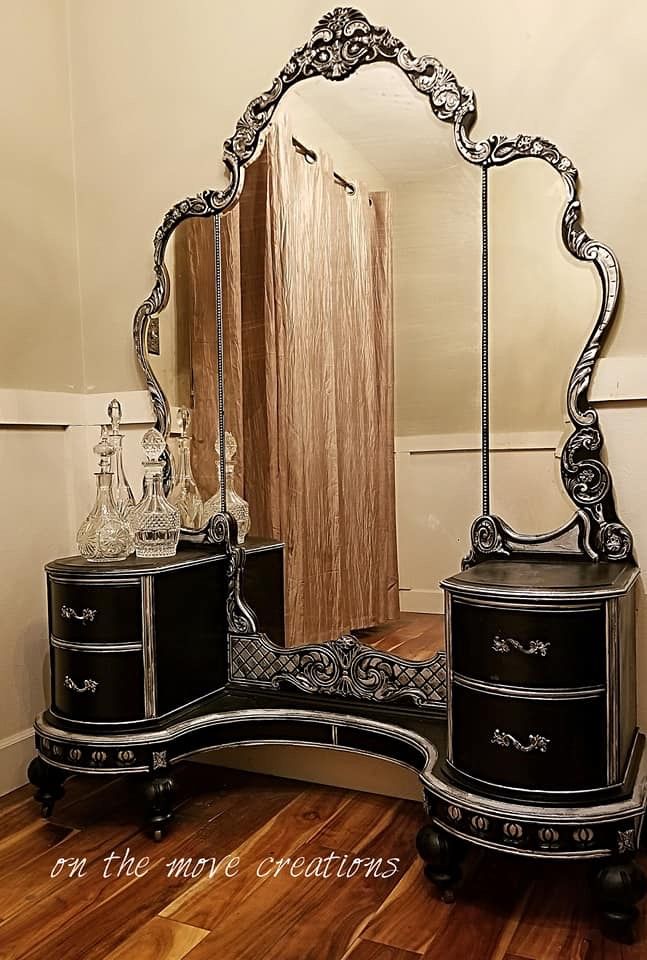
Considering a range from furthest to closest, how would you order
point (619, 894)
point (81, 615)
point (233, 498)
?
point (233, 498), point (81, 615), point (619, 894)

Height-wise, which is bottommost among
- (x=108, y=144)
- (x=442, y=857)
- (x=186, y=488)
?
(x=442, y=857)

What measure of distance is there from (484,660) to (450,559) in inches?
16.6

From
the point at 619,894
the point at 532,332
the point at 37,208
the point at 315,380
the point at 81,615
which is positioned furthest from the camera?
the point at 37,208

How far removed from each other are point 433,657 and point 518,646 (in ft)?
1.51

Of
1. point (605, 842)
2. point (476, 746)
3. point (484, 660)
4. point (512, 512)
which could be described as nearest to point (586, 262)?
point (512, 512)

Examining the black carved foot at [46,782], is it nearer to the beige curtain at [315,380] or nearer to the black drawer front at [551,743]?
the beige curtain at [315,380]

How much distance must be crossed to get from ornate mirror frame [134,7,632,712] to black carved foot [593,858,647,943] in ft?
1.89

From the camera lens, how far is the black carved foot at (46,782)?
2.33 m

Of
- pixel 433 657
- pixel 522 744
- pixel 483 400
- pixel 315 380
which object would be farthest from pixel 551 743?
pixel 315 380

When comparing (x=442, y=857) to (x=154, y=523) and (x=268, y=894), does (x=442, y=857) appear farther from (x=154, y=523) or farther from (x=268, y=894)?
(x=154, y=523)

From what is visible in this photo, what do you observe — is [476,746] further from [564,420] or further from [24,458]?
[24,458]

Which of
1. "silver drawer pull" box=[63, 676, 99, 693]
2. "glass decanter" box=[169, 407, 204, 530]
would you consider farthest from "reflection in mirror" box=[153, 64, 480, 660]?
"silver drawer pull" box=[63, 676, 99, 693]

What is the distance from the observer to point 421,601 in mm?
2219

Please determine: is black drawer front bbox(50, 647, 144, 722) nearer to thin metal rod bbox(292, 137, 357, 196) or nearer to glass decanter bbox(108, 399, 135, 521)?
glass decanter bbox(108, 399, 135, 521)
